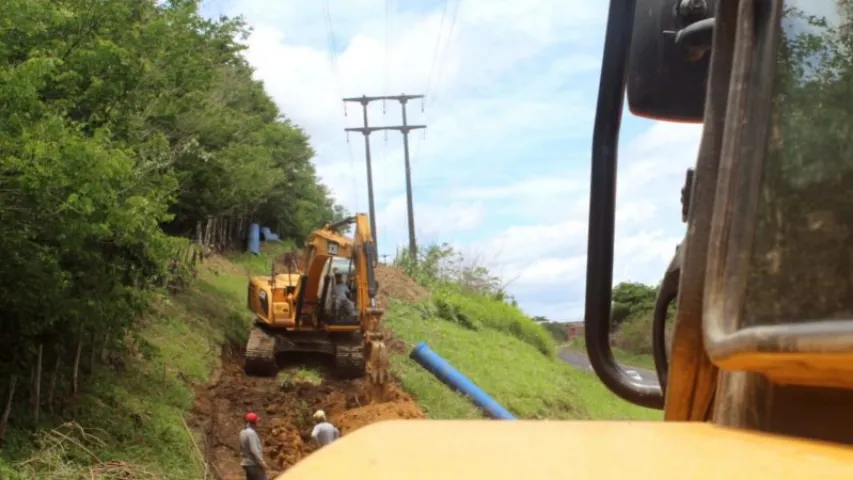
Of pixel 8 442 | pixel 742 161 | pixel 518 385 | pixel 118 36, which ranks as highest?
pixel 118 36

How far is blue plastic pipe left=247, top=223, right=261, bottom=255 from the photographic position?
41562 mm

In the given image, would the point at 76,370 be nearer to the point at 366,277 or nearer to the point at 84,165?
the point at 84,165

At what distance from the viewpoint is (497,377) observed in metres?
25.7

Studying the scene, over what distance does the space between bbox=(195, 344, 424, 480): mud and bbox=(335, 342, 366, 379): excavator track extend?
180 mm

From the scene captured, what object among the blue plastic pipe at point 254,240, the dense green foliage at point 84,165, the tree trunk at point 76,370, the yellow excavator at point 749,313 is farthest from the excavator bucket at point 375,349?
the blue plastic pipe at point 254,240

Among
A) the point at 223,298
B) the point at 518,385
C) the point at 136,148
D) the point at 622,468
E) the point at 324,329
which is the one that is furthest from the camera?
the point at 223,298

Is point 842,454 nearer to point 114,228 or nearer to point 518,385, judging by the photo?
point 114,228

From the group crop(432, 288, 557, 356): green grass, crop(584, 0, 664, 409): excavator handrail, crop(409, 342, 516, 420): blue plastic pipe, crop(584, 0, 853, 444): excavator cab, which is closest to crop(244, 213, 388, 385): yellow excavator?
crop(409, 342, 516, 420): blue plastic pipe

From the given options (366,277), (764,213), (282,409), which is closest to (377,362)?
(366,277)

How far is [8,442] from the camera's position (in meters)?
11.8

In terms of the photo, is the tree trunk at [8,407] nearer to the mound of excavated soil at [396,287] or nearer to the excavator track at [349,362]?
the excavator track at [349,362]

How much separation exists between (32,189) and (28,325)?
2878mm

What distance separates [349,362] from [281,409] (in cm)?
197

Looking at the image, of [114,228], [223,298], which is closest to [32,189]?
[114,228]
